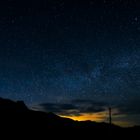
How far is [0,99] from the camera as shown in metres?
49.7

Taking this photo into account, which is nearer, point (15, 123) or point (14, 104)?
point (15, 123)

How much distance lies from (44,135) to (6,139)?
5.95 metres

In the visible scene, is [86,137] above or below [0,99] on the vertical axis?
below

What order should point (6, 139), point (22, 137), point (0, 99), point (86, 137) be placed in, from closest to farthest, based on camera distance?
point (6, 139) → point (22, 137) → point (86, 137) → point (0, 99)

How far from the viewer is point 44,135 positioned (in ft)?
114

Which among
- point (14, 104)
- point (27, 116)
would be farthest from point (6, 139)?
point (14, 104)

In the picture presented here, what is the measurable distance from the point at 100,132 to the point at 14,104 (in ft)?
56.9

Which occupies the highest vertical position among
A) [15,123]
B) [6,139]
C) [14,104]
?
[14,104]

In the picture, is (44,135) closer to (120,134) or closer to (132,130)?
(120,134)

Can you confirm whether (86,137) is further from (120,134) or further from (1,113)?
(1,113)

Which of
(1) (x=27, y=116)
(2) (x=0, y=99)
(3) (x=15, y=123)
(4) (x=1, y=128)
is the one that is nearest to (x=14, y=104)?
(2) (x=0, y=99)

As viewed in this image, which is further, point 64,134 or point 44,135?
point 64,134

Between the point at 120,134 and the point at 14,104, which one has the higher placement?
the point at 14,104

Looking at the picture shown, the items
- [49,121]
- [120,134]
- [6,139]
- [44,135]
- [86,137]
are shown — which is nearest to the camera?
[6,139]
